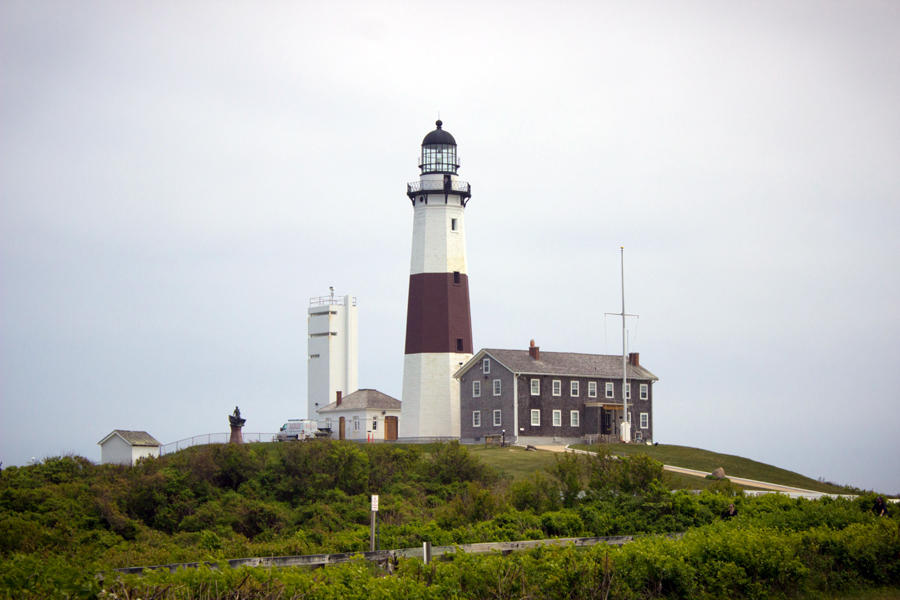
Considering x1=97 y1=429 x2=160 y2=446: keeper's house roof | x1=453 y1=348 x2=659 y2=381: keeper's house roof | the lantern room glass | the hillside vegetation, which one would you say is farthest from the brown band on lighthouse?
x1=97 y1=429 x2=160 y2=446: keeper's house roof

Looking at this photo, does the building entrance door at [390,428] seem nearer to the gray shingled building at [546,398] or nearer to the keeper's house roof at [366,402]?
the keeper's house roof at [366,402]

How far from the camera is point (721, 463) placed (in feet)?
145

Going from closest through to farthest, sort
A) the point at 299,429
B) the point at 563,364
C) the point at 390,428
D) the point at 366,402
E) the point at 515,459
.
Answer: the point at 515,459 → the point at 563,364 → the point at 299,429 → the point at 366,402 → the point at 390,428

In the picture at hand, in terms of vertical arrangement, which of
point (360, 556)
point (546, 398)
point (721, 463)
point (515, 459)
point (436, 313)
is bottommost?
point (721, 463)

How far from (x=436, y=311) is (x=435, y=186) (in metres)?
7.52

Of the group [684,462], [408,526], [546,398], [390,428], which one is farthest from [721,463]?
[408,526]

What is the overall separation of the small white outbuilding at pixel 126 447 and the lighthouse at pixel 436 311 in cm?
1431

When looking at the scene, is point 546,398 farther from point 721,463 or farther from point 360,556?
point 360,556

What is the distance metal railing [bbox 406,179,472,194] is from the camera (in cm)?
5250

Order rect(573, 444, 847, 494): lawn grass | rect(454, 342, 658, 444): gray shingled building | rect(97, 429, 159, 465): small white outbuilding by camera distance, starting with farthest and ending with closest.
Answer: rect(454, 342, 658, 444): gray shingled building → rect(97, 429, 159, 465): small white outbuilding → rect(573, 444, 847, 494): lawn grass

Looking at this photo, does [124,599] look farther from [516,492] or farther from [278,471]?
[278,471]

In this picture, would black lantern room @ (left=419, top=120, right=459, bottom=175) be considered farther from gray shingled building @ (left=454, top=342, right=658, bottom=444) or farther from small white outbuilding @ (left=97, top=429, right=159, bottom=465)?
small white outbuilding @ (left=97, top=429, right=159, bottom=465)

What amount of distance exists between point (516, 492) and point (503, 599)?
1274cm

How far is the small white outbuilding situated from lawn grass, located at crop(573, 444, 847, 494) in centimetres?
2300
